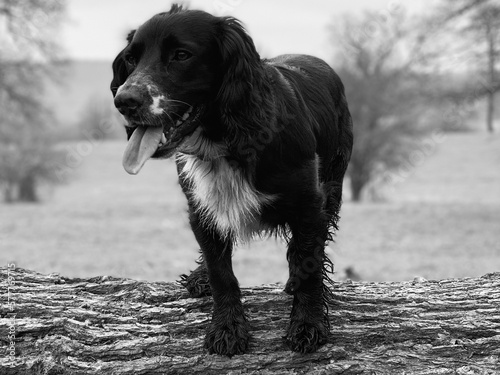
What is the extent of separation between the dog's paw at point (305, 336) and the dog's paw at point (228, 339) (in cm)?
25

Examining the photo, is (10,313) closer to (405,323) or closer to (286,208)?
(286,208)

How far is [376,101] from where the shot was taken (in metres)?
26.8

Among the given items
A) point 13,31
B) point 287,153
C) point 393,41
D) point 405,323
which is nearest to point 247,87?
point 287,153

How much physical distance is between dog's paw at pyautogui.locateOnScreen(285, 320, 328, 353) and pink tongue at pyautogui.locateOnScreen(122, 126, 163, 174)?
1250 mm

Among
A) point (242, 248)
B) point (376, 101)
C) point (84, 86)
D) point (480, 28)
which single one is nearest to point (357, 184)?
point (376, 101)

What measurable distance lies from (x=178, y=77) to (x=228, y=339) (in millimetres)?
1411

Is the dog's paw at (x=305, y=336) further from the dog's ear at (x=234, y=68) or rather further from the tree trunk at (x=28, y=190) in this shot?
the tree trunk at (x=28, y=190)

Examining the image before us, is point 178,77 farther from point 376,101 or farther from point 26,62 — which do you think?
point 376,101

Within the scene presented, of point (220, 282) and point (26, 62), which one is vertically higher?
point (26, 62)

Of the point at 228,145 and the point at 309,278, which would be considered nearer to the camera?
the point at 228,145

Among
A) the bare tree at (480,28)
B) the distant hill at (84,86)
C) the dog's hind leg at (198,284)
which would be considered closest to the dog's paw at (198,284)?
the dog's hind leg at (198,284)

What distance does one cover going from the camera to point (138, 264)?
12.1m

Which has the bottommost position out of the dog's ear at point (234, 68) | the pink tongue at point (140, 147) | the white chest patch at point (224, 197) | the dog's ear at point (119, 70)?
the white chest patch at point (224, 197)

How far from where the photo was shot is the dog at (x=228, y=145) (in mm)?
3025
